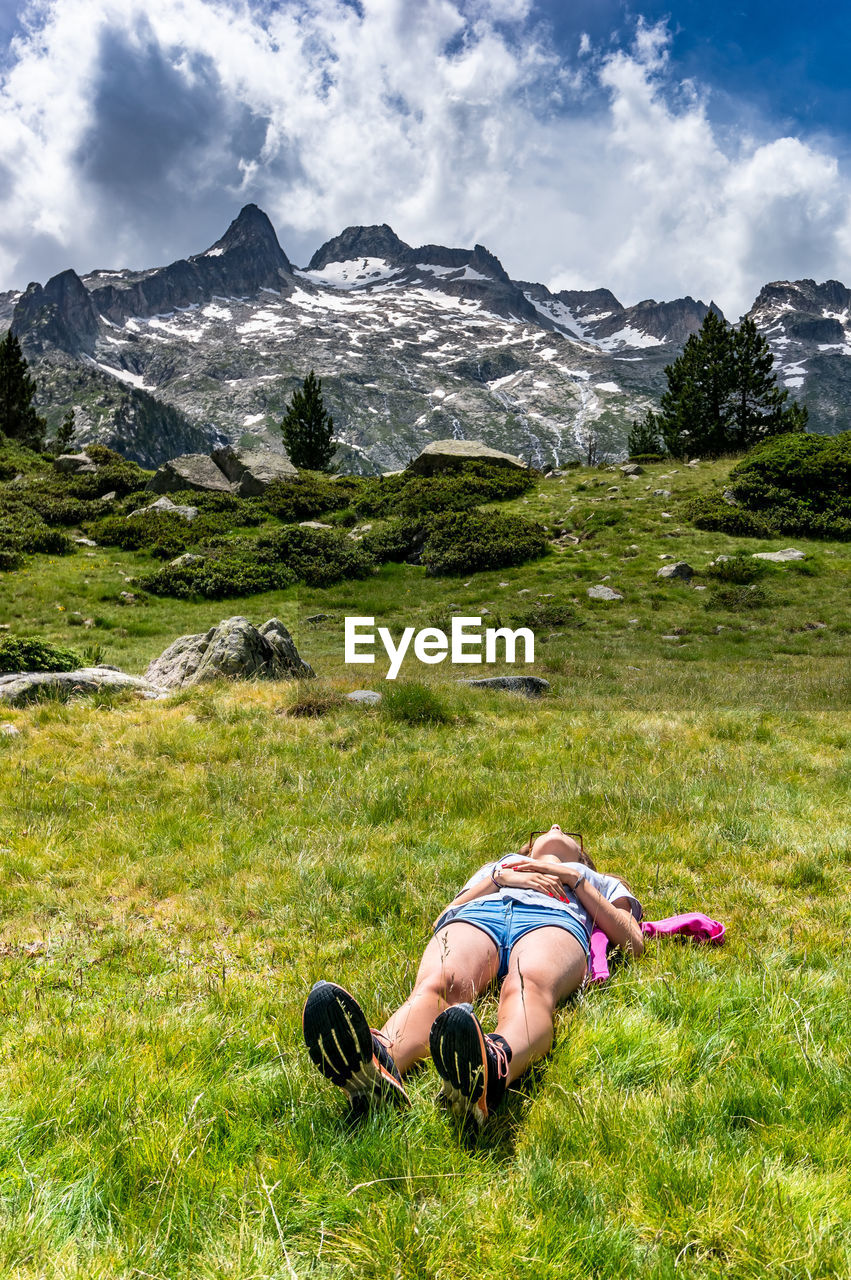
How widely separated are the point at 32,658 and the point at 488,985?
10422 millimetres

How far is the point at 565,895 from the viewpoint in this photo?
12.7ft

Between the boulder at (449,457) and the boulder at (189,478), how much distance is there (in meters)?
11.9

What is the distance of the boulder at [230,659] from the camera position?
38.1 feet

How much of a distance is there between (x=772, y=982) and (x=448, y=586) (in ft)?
72.7

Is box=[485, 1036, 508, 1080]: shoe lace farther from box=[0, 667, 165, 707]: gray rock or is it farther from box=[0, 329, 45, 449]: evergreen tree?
box=[0, 329, 45, 449]: evergreen tree

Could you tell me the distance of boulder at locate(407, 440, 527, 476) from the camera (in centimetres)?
3916

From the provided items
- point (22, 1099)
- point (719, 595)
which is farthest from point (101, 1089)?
point (719, 595)

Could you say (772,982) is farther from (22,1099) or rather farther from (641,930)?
(22,1099)

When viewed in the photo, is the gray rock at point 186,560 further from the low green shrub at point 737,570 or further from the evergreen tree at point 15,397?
the evergreen tree at point 15,397

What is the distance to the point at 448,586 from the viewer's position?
2514cm

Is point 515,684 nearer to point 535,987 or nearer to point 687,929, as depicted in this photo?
point 687,929

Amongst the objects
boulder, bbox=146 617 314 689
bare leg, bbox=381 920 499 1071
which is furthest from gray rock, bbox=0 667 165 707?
bare leg, bbox=381 920 499 1071

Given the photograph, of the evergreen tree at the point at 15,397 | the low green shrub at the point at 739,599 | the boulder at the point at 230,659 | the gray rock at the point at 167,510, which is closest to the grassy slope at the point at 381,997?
the boulder at the point at 230,659

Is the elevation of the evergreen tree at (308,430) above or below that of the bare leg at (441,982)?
above
